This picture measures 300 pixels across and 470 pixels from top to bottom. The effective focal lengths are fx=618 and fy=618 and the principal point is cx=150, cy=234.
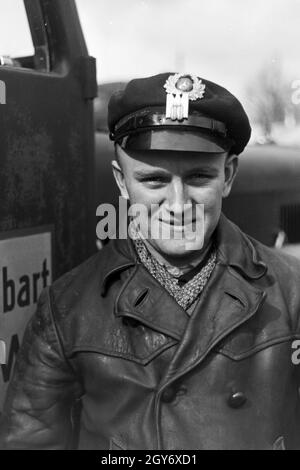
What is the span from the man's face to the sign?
0.35 meters

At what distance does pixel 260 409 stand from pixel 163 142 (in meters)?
0.60

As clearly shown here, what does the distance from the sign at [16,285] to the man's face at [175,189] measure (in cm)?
35

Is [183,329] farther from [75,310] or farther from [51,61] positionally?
[51,61]

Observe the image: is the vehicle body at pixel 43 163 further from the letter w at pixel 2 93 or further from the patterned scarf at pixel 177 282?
the patterned scarf at pixel 177 282

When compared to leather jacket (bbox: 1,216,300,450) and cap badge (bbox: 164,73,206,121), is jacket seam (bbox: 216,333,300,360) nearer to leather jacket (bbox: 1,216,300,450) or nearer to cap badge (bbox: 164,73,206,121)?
leather jacket (bbox: 1,216,300,450)

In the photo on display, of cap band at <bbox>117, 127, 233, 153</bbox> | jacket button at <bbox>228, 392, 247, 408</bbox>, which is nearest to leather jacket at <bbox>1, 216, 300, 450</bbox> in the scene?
jacket button at <bbox>228, 392, 247, 408</bbox>

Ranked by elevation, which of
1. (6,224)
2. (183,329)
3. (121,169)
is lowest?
(183,329)

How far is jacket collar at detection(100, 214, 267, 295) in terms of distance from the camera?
1383mm

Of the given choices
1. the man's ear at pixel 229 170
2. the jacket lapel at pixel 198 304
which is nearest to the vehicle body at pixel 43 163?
the jacket lapel at pixel 198 304

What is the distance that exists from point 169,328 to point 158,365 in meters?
0.08

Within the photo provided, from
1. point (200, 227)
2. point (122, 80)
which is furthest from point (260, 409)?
point (122, 80)

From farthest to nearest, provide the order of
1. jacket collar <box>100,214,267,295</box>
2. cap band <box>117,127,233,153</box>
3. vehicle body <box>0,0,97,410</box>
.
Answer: vehicle body <box>0,0,97,410</box> < jacket collar <box>100,214,267,295</box> < cap band <box>117,127,233,153</box>

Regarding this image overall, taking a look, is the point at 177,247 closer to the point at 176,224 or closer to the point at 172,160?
the point at 176,224
